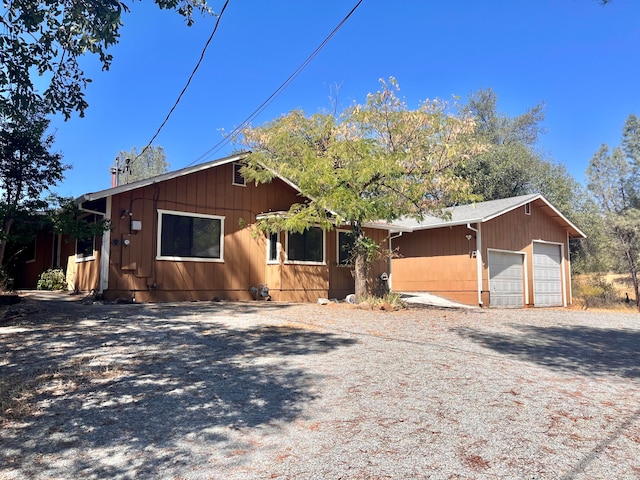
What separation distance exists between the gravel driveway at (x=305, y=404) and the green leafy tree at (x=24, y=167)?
9.47 feet

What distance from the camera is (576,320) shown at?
1150cm

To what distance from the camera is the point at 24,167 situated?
9.61 meters

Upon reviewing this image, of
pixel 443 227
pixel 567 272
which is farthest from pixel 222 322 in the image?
pixel 567 272

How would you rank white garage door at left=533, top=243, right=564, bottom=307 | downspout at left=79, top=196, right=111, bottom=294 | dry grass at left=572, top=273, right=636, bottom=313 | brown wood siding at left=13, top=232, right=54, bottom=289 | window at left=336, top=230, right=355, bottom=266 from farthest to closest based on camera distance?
1. dry grass at left=572, top=273, right=636, bottom=313
2. white garage door at left=533, top=243, right=564, bottom=307
3. brown wood siding at left=13, top=232, right=54, bottom=289
4. window at left=336, top=230, right=355, bottom=266
5. downspout at left=79, top=196, right=111, bottom=294

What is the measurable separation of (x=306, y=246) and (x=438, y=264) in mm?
5901

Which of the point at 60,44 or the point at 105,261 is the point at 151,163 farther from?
the point at 60,44

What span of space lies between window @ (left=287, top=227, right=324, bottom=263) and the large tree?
1.57 metres

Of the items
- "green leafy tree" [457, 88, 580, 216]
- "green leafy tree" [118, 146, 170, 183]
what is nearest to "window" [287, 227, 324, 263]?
"green leafy tree" [457, 88, 580, 216]

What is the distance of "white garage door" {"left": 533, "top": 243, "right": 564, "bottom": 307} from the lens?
18.1 meters

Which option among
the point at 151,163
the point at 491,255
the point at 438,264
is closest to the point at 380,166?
the point at 438,264

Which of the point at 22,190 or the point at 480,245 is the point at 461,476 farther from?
the point at 480,245

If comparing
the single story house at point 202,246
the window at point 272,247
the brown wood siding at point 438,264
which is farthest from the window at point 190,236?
the brown wood siding at point 438,264

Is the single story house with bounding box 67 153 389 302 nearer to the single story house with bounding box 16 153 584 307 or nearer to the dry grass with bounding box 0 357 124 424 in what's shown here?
the single story house with bounding box 16 153 584 307

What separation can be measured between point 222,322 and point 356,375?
377 centimetres
